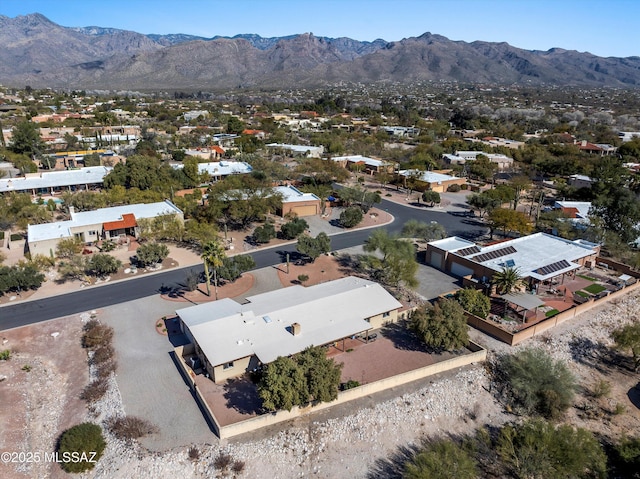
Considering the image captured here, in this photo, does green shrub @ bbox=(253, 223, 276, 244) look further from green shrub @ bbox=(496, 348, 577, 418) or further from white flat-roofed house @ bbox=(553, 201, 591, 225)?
white flat-roofed house @ bbox=(553, 201, 591, 225)

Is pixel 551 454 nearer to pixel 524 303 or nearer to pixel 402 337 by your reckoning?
pixel 402 337

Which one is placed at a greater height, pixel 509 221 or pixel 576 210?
pixel 509 221

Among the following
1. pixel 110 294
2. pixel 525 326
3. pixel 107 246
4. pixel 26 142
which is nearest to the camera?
pixel 525 326

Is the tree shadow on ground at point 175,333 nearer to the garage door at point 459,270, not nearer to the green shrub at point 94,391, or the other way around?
the green shrub at point 94,391

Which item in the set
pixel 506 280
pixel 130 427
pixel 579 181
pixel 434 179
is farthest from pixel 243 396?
pixel 579 181

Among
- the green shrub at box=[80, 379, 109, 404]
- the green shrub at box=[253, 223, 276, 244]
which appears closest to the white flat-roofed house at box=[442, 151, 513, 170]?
the green shrub at box=[253, 223, 276, 244]

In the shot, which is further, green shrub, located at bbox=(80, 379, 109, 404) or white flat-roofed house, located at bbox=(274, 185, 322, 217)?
white flat-roofed house, located at bbox=(274, 185, 322, 217)

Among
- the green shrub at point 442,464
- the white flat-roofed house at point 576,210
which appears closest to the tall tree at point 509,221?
the white flat-roofed house at point 576,210
